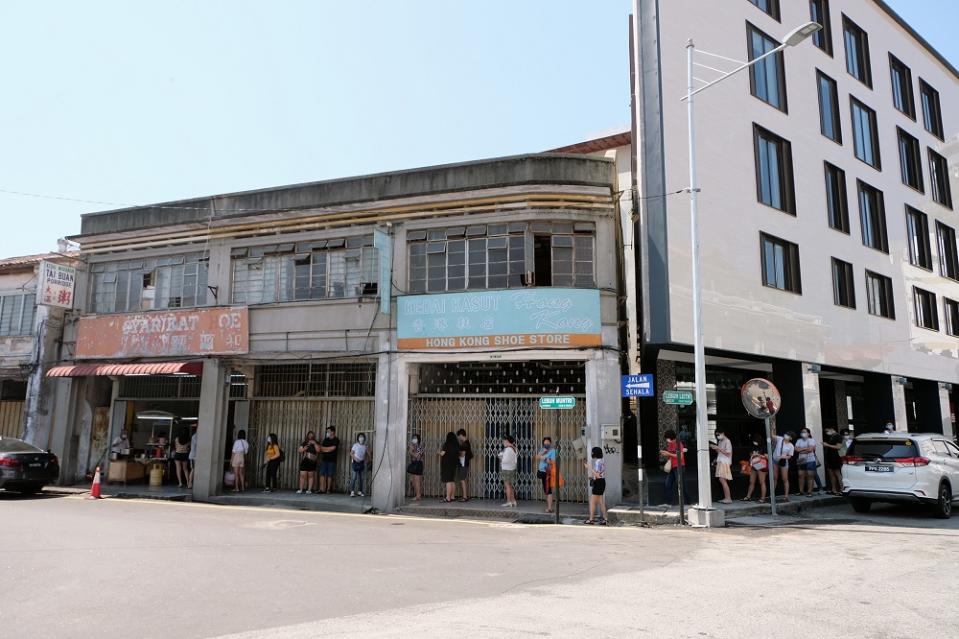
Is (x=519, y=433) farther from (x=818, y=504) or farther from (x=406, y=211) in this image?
Result: (x=818, y=504)

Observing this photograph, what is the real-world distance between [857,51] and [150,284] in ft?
89.4

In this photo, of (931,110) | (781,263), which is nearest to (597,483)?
(781,263)

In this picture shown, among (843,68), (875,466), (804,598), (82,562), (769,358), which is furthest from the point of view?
(843,68)

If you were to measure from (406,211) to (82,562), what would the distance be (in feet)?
35.7

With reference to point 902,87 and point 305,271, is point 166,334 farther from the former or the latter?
point 902,87

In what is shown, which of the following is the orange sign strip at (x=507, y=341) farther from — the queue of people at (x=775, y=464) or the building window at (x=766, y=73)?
the building window at (x=766, y=73)

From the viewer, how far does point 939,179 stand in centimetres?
3048

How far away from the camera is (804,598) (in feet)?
23.7

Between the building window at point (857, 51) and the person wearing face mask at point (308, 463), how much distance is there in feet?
78.4

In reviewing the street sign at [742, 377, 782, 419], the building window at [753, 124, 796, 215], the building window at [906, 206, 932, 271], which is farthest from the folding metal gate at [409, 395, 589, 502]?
the building window at [906, 206, 932, 271]

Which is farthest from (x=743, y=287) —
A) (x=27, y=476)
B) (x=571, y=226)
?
(x=27, y=476)

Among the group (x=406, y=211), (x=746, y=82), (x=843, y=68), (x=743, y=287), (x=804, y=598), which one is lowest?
(x=804, y=598)

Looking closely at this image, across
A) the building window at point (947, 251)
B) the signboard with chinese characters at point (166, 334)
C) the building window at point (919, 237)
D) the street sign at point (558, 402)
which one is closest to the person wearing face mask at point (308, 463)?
the signboard with chinese characters at point (166, 334)

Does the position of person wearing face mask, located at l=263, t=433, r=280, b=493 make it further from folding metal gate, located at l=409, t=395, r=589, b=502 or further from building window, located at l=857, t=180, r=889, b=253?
building window, located at l=857, t=180, r=889, b=253
